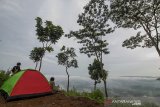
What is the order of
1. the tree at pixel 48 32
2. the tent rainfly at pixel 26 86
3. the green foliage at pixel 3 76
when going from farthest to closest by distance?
the tree at pixel 48 32 → the green foliage at pixel 3 76 → the tent rainfly at pixel 26 86

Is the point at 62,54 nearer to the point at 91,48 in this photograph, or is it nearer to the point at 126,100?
the point at 91,48

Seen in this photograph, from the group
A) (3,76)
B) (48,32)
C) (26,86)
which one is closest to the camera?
(26,86)

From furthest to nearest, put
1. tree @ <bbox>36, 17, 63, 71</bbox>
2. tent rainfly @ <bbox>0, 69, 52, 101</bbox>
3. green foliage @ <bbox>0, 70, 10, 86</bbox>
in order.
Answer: tree @ <bbox>36, 17, 63, 71</bbox>
green foliage @ <bbox>0, 70, 10, 86</bbox>
tent rainfly @ <bbox>0, 69, 52, 101</bbox>

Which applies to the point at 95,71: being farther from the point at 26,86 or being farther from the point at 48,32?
the point at 26,86

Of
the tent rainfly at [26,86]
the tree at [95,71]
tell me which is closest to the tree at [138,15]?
the tent rainfly at [26,86]

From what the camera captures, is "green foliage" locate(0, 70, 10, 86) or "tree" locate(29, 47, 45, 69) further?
"tree" locate(29, 47, 45, 69)

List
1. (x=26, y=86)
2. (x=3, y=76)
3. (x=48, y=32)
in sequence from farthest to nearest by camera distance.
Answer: (x=48, y=32), (x=3, y=76), (x=26, y=86)

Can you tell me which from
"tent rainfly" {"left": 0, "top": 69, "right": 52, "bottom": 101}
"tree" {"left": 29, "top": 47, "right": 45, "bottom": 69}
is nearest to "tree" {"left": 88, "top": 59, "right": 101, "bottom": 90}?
"tree" {"left": 29, "top": 47, "right": 45, "bottom": 69}

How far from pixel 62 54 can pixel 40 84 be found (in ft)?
102

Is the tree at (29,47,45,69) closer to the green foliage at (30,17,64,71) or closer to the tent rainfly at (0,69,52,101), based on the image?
the green foliage at (30,17,64,71)

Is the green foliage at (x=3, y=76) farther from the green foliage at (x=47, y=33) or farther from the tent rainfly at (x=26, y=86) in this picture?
the green foliage at (x=47, y=33)

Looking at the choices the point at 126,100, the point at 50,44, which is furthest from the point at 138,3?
the point at 50,44

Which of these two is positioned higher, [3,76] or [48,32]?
[48,32]

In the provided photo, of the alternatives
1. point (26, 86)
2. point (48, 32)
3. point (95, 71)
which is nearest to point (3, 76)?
point (26, 86)
